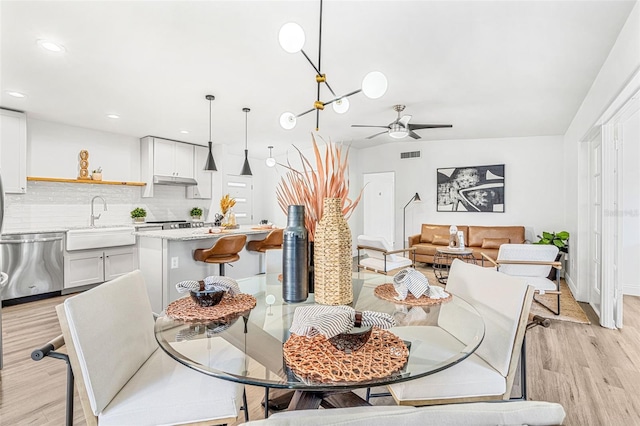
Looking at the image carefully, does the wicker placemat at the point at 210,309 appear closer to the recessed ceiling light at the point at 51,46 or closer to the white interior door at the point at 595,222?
the recessed ceiling light at the point at 51,46

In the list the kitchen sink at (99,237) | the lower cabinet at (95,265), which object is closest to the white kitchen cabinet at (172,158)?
the kitchen sink at (99,237)

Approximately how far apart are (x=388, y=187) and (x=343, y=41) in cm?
483

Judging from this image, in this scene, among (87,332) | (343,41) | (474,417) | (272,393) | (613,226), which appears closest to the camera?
(474,417)

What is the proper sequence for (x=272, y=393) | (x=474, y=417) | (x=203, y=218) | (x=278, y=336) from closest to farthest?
(x=474, y=417) → (x=278, y=336) → (x=272, y=393) → (x=203, y=218)

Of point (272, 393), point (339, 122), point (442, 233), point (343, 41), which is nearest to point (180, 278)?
point (272, 393)

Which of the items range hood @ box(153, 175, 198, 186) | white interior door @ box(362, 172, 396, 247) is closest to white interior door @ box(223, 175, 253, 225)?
range hood @ box(153, 175, 198, 186)

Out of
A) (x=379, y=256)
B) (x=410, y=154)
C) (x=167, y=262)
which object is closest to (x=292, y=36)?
(x=167, y=262)

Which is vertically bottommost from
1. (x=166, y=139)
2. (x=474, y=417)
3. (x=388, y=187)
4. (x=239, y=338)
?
(x=239, y=338)

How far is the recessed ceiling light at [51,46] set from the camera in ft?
8.05

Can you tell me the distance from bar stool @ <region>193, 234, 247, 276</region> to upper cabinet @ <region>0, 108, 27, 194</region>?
9.39 feet

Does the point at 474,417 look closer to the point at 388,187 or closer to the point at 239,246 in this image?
the point at 239,246

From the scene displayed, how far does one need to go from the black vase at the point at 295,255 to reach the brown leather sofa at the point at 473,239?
4.44 metres

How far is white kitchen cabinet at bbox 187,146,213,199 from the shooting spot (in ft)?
20.5

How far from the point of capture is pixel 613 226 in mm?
3008
